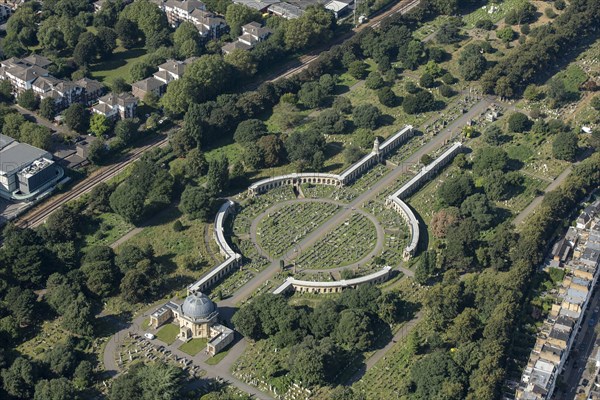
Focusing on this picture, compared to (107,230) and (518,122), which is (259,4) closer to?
(518,122)

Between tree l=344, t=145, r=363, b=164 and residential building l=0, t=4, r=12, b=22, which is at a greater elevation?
residential building l=0, t=4, r=12, b=22

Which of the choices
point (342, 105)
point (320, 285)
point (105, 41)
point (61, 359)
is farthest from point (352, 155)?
point (61, 359)

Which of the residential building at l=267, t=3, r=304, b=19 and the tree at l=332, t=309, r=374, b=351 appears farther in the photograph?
the residential building at l=267, t=3, r=304, b=19

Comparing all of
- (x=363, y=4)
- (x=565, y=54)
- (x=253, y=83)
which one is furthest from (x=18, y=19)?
(x=565, y=54)

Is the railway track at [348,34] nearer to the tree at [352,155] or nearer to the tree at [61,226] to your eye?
the tree at [352,155]

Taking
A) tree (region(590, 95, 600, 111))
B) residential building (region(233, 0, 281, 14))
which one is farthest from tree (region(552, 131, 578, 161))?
residential building (region(233, 0, 281, 14))

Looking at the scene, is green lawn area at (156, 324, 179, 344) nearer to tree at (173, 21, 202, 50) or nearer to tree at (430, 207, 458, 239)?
tree at (430, 207, 458, 239)
